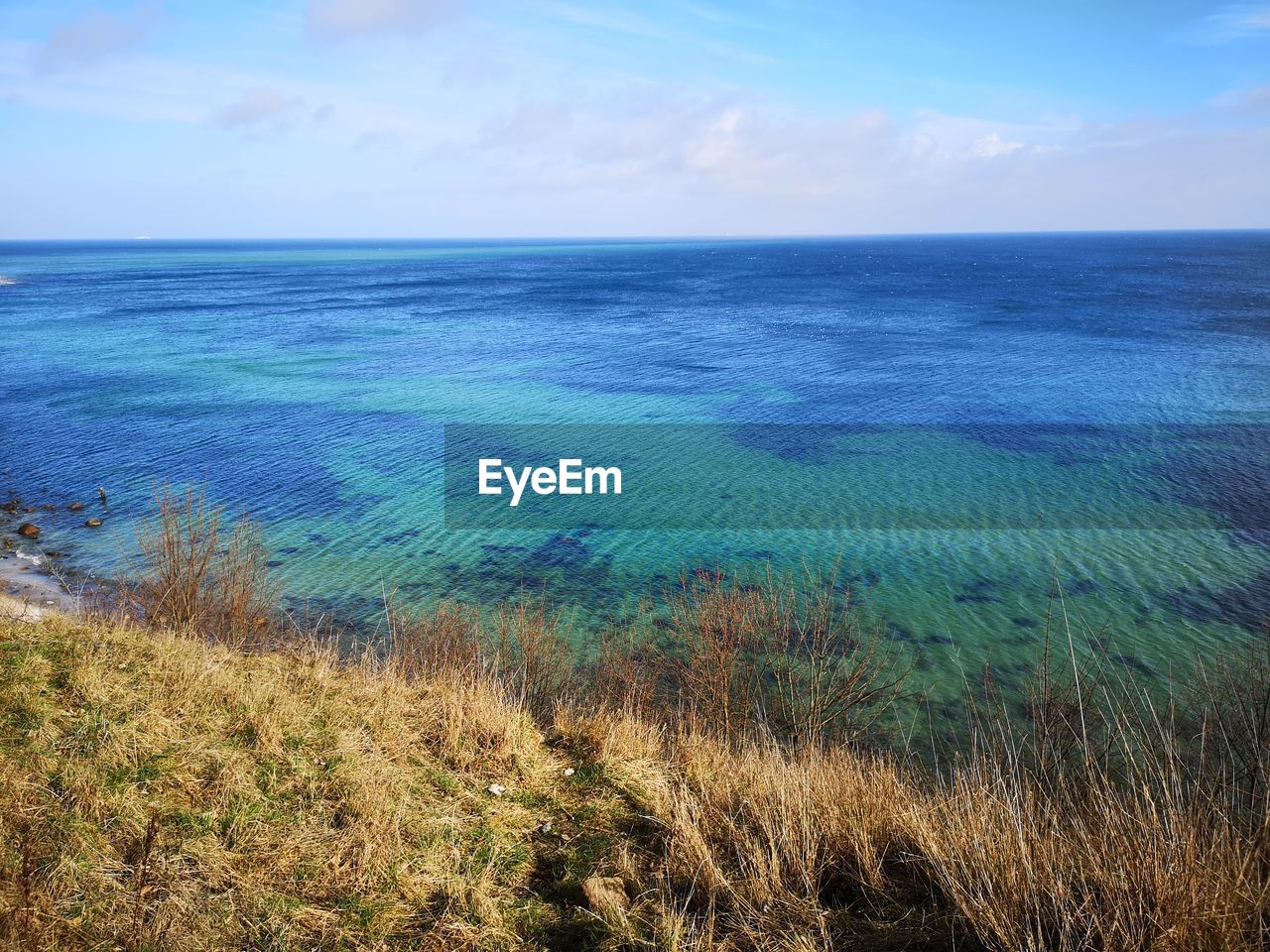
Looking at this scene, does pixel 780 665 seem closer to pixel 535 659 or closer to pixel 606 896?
pixel 535 659

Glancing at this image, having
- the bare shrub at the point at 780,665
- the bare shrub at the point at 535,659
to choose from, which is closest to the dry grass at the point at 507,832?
the bare shrub at the point at 535,659

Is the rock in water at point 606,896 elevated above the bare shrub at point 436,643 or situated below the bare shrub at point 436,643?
above

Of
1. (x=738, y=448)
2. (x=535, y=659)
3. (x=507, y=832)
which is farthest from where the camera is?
(x=738, y=448)

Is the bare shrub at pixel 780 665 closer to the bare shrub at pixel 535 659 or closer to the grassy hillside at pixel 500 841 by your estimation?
the bare shrub at pixel 535 659

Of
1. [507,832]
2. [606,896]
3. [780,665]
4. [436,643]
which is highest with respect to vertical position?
[606,896]

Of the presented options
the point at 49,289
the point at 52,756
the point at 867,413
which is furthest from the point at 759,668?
the point at 49,289

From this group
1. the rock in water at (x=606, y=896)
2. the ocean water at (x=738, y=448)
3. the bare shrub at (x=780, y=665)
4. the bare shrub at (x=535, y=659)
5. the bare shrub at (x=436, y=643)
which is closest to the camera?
the rock in water at (x=606, y=896)

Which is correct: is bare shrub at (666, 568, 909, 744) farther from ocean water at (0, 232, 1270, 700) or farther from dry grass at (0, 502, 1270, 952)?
dry grass at (0, 502, 1270, 952)

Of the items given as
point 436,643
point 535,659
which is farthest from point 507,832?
point 436,643
